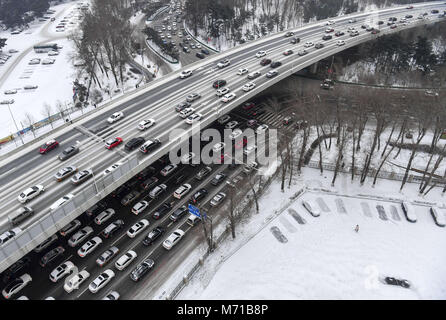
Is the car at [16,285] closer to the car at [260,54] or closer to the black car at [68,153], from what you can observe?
the black car at [68,153]

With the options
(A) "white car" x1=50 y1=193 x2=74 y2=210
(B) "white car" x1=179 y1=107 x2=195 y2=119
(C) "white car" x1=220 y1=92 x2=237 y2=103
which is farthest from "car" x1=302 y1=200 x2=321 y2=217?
(A) "white car" x1=50 y1=193 x2=74 y2=210

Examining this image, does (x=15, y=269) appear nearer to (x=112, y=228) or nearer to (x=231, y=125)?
(x=112, y=228)

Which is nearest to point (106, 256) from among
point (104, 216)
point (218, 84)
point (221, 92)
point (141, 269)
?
point (141, 269)

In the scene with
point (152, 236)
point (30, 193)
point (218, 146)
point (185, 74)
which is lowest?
point (152, 236)

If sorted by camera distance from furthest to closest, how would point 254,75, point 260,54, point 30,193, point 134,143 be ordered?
point 260,54, point 254,75, point 134,143, point 30,193

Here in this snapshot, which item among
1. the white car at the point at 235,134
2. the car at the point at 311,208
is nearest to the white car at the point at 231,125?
the white car at the point at 235,134

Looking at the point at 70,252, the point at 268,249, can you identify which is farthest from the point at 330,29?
the point at 70,252

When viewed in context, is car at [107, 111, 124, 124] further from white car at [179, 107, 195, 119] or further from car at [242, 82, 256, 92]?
car at [242, 82, 256, 92]
